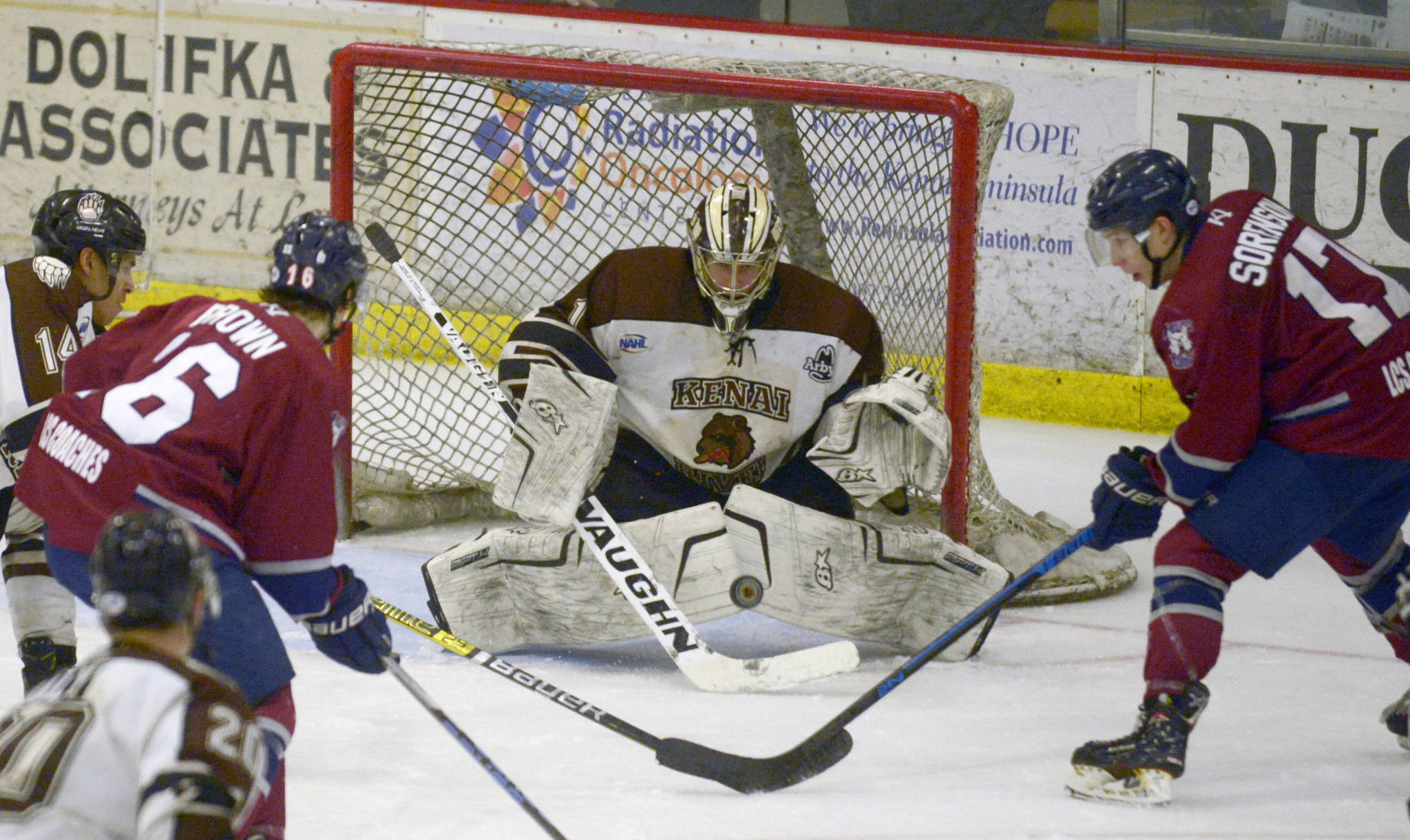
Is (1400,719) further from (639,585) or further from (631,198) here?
(631,198)

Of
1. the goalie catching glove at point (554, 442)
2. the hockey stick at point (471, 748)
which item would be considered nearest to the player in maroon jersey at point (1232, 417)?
the hockey stick at point (471, 748)

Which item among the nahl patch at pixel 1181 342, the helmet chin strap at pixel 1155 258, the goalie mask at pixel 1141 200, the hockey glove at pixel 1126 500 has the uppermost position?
the goalie mask at pixel 1141 200

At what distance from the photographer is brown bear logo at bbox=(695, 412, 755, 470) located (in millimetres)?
3398

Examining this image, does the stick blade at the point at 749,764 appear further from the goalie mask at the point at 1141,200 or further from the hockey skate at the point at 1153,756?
the goalie mask at the point at 1141,200

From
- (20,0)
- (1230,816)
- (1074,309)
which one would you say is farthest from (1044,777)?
(20,0)

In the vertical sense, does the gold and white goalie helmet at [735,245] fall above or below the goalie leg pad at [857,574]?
above

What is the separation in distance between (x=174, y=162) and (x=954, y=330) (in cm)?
354

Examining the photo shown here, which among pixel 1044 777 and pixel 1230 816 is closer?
pixel 1230 816

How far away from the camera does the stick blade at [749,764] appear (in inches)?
99.3

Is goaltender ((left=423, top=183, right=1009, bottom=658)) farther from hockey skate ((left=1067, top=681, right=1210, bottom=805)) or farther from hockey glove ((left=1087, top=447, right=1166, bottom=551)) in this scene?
hockey skate ((left=1067, top=681, right=1210, bottom=805))

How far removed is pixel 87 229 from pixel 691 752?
1.30 m

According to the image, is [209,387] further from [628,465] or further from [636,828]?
[628,465]

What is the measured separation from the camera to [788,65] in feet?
12.4

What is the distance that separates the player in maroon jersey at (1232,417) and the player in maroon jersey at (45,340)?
1.61 meters
